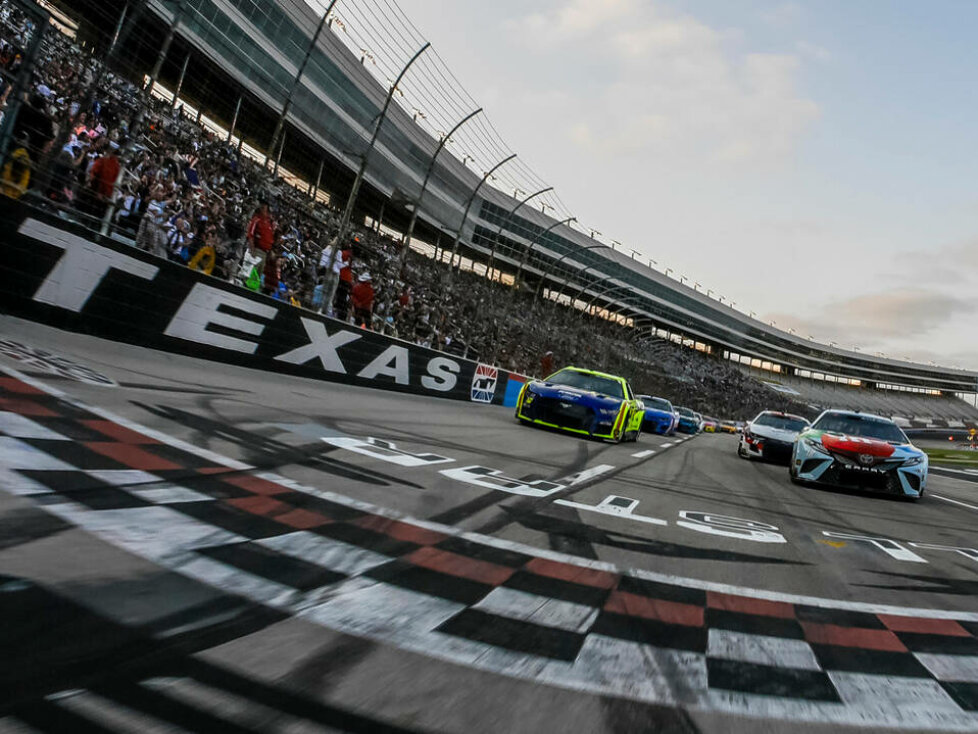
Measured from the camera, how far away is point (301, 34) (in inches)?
1011

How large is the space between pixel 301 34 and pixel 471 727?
2983cm

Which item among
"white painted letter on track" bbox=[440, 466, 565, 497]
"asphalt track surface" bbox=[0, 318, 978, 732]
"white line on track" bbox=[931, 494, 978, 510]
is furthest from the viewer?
"white line on track" bbox=[931, 494, 978, 510]

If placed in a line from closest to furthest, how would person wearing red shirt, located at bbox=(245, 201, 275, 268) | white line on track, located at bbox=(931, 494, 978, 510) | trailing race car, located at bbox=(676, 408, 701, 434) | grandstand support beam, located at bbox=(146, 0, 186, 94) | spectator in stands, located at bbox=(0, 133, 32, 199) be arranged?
spectator in stands, located at bbox=(0, 133, 32, 199), grandstand support beam, located at bbox=(146, 0, 186, 94), white line on track, located at bbox=(931, 494, 978, 510), person wearing red shirt, located at bbox=(245, 201, 275, 268), trailing race car, located at bbox=(676, 408, 701, 434)

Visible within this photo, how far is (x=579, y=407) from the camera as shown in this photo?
9562 mm

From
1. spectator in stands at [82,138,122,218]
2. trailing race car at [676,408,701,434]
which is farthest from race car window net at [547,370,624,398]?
trailing race car at [676,408,701,434]

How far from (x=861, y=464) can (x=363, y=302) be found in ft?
28.8

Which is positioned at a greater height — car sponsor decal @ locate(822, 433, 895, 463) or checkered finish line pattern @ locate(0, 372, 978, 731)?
car sponsor decal @ locate(822, 433, 895, 463)

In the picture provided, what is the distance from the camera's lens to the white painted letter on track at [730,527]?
3.56 metres

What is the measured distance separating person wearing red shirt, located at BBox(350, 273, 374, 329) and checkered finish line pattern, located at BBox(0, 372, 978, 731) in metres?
9.13

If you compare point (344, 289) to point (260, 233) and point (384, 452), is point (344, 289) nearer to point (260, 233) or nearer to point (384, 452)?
point (260, 233)

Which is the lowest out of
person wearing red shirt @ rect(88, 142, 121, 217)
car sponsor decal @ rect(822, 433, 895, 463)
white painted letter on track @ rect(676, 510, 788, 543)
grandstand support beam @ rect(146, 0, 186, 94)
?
white painted letter on track @ rect(676, 510, 788, 543)

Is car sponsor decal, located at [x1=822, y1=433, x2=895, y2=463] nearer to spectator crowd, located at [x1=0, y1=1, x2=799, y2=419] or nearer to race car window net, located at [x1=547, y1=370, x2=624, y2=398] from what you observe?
race car window net, located at [x1=547, y1=370, x2=624, y2=398]

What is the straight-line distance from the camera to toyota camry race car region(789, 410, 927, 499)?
7215 millimetres

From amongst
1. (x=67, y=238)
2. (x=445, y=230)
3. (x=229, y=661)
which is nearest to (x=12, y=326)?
(x=67, y=238)
